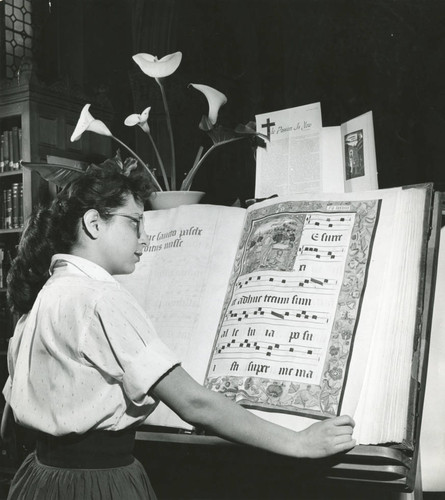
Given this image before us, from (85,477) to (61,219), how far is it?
0.46 m

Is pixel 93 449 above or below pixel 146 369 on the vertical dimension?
below

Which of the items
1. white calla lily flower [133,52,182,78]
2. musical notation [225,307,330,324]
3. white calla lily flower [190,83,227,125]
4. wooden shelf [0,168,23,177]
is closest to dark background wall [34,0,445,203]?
wooden shelf [0,168,23,177]

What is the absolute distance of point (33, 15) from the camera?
582cm

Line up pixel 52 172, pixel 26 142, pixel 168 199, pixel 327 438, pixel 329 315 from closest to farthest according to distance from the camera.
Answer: pixel 327 438, pixel 329 315, pixel 168 199, pixel 52 172, pixel 26 142

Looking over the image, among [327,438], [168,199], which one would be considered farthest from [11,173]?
[327,438]

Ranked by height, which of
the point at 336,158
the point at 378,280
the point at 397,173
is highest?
the point at 397,173

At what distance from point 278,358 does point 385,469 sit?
23 centimetres

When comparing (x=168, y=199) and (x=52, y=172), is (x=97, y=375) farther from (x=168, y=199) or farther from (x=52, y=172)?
(x=52, y=172)

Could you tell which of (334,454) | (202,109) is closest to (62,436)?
(334,454)

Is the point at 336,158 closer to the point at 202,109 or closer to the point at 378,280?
the point at 378,280

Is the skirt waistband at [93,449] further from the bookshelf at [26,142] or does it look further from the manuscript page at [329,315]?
the bookshelf at [26,142]

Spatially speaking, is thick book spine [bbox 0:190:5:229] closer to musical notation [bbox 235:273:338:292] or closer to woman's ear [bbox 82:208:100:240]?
woman's ear [bbox 82:208:100:240]

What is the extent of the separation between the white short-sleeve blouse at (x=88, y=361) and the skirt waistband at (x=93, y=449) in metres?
0.03

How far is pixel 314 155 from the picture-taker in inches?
57.0
